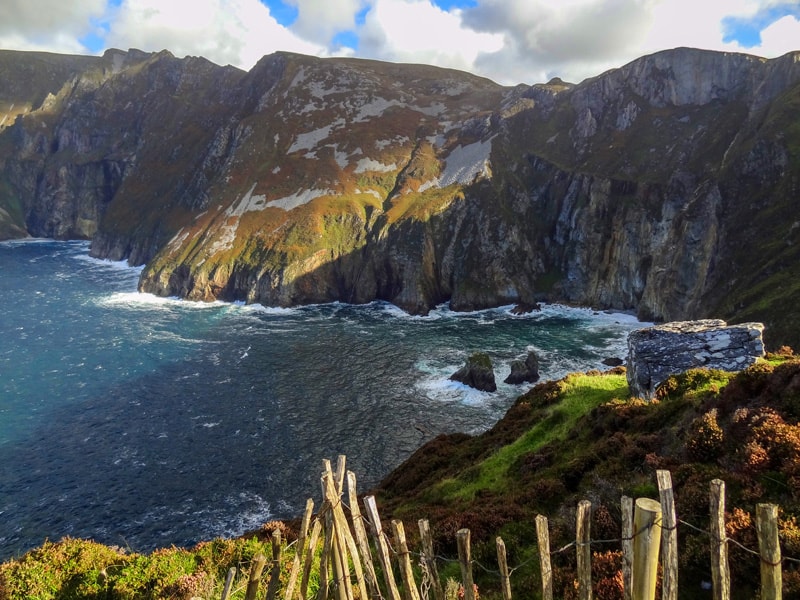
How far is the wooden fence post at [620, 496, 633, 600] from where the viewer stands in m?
6.54

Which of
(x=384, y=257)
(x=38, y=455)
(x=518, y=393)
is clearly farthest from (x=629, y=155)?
(x=38, y=455)

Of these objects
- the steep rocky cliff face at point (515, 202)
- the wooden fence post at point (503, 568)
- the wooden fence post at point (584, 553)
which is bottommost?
the wooden fence post at point (503, 568)

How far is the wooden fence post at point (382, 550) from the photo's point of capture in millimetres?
8422

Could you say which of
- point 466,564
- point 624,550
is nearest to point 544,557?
point 624,550

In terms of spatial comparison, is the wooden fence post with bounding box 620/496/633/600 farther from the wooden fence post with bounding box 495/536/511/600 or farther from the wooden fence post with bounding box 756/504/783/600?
the wooden fence post with bounding box 495/536/511/600

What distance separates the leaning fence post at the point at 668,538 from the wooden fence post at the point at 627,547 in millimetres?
485

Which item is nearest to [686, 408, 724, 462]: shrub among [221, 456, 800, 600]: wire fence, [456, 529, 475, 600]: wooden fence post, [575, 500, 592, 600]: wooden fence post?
[221, 456, 800, 600]: wire fence

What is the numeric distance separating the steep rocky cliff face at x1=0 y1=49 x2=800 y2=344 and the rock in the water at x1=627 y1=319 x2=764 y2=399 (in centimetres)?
3865

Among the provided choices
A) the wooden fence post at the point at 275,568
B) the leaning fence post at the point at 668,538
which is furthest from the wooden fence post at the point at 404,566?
the leaning fence post at the point at 668,538

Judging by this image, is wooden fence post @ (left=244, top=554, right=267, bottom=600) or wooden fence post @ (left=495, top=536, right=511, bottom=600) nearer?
wooden fence post @ (left=495, top=536, right=511, bottom=600)

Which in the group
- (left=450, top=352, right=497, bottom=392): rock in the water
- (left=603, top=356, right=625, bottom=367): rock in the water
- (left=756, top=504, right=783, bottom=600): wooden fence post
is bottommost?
(left=450, top=352, right=497, bottom=392): rock in the water

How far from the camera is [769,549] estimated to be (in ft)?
18.7

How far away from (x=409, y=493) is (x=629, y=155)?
10844 centimetres

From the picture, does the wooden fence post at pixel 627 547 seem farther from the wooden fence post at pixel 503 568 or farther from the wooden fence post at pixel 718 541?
the wooden fence post at pixel 503 568
